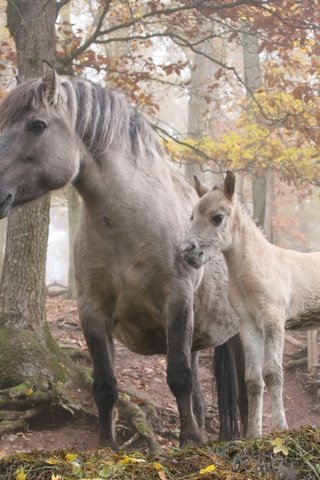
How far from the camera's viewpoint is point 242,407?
20.3 ft

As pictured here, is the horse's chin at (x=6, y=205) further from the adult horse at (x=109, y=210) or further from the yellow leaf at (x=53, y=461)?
the yellow leaf at (x=53, y=461)

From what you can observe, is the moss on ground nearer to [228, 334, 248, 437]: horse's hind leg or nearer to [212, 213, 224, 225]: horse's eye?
[212, 213, 224, 225]: horse's eye

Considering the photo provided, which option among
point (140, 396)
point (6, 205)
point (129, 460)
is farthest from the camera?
point (140, 396)

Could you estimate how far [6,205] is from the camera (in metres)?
4.05

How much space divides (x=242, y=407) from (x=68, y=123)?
3.48m

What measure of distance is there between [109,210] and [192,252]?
0.94m

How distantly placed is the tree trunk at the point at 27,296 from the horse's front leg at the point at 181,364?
1.93 metres

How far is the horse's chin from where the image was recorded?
402cm

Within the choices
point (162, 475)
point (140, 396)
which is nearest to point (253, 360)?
point (162, 475)

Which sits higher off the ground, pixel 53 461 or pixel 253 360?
pixel 253 360

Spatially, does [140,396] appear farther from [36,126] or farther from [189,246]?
[36,126]

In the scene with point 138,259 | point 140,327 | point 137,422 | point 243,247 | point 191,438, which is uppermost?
point 243,247

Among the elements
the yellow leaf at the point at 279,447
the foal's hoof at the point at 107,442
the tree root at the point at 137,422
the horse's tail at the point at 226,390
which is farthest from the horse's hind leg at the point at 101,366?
the yellow leaf at the point at 279,447

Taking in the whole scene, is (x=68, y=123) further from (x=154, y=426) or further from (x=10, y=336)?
(x=154, y=426)
